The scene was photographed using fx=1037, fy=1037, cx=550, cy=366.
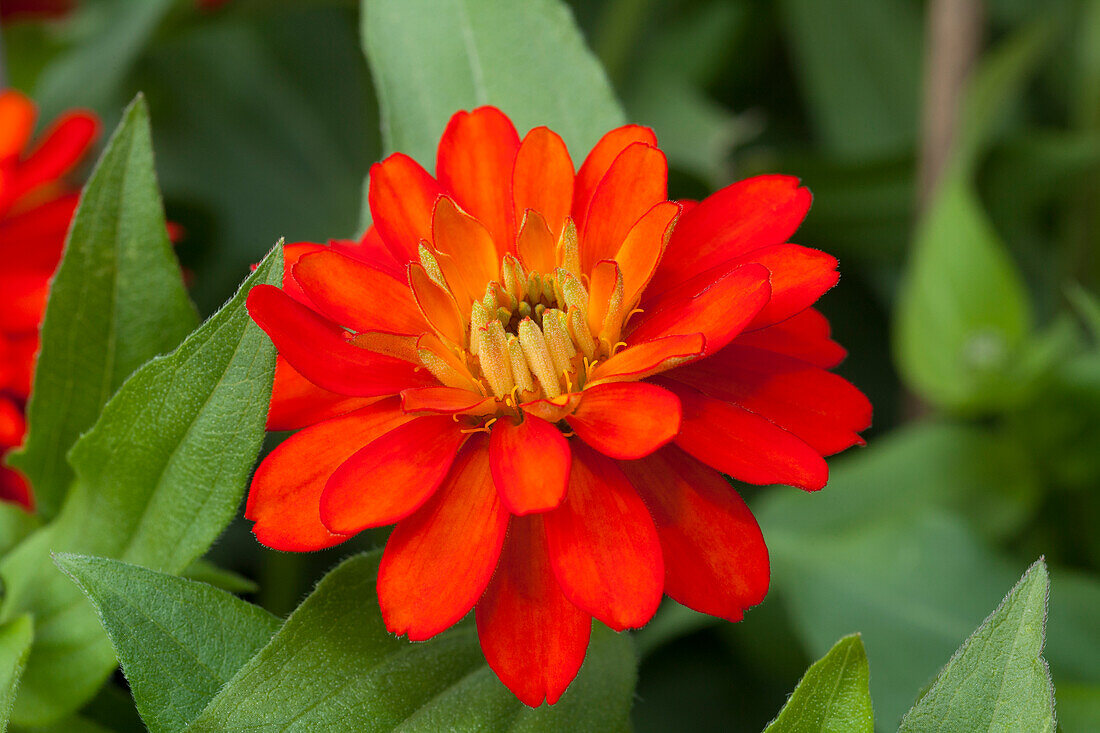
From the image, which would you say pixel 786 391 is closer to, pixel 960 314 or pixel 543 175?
pixel 543 175

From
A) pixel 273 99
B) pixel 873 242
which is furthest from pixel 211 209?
pixel 873 242

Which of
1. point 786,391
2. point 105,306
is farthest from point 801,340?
point 105,306

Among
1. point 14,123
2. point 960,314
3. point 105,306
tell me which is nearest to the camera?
point 105,306

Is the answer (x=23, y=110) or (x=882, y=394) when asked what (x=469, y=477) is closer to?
(x=23, y=110)

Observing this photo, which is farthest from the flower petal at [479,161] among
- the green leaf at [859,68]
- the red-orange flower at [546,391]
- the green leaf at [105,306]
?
the green leaf at [859,68]

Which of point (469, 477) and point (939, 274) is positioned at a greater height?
point (469, 477)
